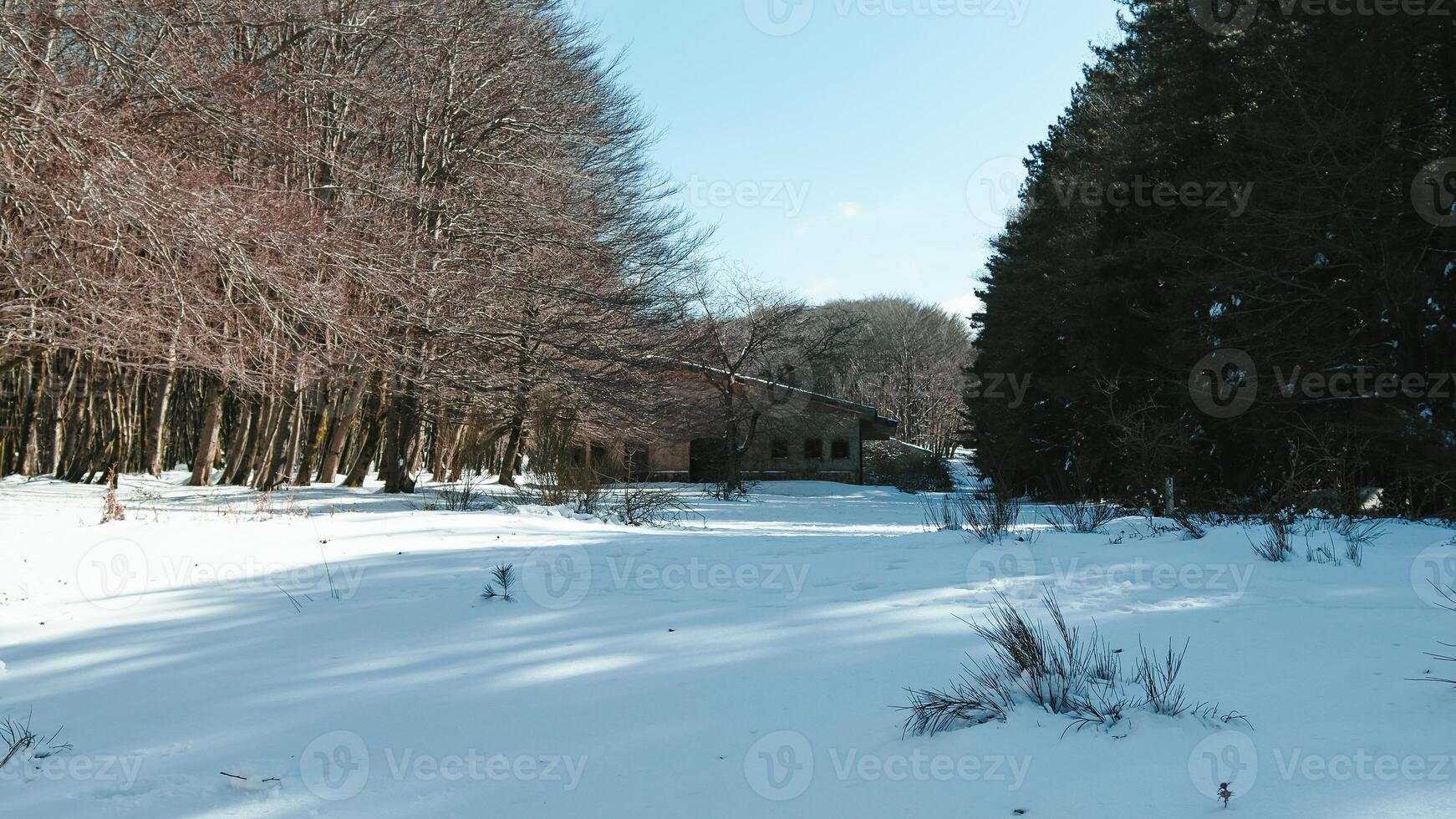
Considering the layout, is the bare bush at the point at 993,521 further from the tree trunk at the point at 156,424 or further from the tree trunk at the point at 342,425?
the tree trunk at the point at 156,424

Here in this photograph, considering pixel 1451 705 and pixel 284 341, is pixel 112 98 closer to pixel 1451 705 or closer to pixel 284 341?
pixel 284 341

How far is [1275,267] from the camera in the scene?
51.0ft

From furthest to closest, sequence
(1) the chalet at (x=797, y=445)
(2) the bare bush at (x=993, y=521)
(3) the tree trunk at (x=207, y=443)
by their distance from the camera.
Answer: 1. (1) the chalet at (x=797, y=445)
2. (3) the tree trunk at (x=207, y=443)
3. (2) the bare bush at (x=993, y=521)

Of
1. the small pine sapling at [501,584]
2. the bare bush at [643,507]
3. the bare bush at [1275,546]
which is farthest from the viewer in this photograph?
the bare bush at [643,507]

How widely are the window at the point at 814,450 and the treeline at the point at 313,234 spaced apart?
15124 millimetres

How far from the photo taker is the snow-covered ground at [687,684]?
3092 millimetres

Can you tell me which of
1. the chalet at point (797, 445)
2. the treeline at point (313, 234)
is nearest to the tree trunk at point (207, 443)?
the treeline at point (313, 234)

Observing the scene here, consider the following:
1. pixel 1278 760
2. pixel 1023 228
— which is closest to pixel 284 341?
pixel 1278 760

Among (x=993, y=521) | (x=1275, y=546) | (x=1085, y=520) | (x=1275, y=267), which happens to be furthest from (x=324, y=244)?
(x=1275, y=267)

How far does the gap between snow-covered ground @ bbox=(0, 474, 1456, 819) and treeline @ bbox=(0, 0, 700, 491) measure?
4.14 meters

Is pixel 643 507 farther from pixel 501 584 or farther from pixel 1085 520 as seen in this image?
pixel 501 584

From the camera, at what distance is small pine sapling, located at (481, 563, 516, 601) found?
6.17 m

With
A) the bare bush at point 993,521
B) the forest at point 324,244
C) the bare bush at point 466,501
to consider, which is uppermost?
the forest at point 324,244

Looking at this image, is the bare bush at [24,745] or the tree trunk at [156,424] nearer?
the bare bush at [24,745]
